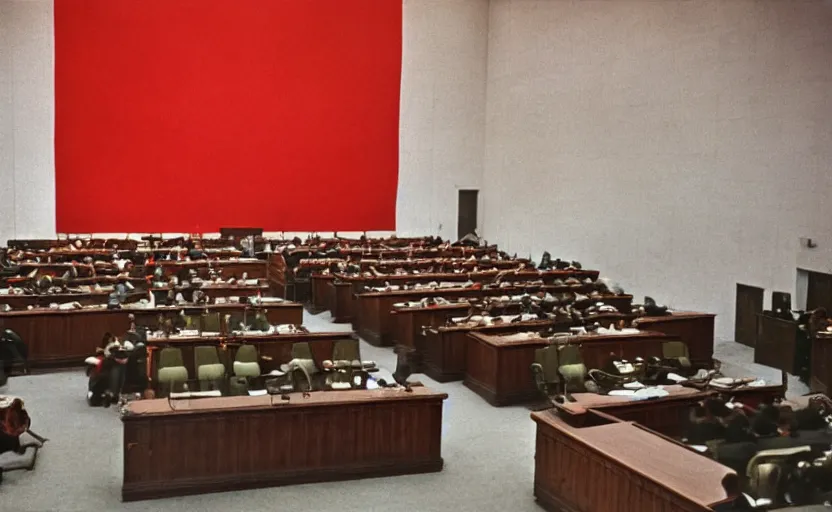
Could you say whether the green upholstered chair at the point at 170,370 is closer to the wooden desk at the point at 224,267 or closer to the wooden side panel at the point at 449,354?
the wooden side panel at the point at 449,354

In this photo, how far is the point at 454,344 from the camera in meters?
11.7

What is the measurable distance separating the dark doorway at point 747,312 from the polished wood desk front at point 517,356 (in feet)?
15.2

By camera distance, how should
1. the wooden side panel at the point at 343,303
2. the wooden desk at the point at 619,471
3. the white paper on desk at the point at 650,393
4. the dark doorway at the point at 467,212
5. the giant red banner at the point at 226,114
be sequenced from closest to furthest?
the wooden desk at the point at 619,471
the white paper on desk at the point at 650,393
the wooden side panel at the point at 343,303
the giant red banner at the point at 226,114
the dark doorway at the point at 467,212

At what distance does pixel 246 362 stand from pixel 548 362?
3.67 metres

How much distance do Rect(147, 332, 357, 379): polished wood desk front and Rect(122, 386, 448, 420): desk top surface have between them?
230 cm

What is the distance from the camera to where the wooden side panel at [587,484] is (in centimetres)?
586

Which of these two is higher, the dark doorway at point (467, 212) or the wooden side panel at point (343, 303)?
the dark doorway at point (467, 212)

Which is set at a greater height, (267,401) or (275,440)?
(267,401)

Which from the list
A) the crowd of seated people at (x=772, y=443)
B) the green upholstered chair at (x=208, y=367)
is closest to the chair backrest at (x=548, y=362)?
the crowd of seated people at (x=772, y=443)

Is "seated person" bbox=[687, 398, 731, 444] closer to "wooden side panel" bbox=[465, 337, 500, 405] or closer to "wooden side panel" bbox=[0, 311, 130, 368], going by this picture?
"wooden side panel" bbox=[465, 337, 500, 405]

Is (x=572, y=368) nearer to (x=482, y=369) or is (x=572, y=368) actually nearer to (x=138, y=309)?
(x=482, y=369)

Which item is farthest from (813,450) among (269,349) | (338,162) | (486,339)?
(338,162)

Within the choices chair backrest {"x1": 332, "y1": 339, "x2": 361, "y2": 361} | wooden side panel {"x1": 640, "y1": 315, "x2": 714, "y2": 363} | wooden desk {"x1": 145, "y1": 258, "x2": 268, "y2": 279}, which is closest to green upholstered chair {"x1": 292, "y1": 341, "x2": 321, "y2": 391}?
chair backrest {"x1": 332, "y1": 339, "x2": 361, "y2": 361}

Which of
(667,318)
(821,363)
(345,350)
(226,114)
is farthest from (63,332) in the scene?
(226,114)
